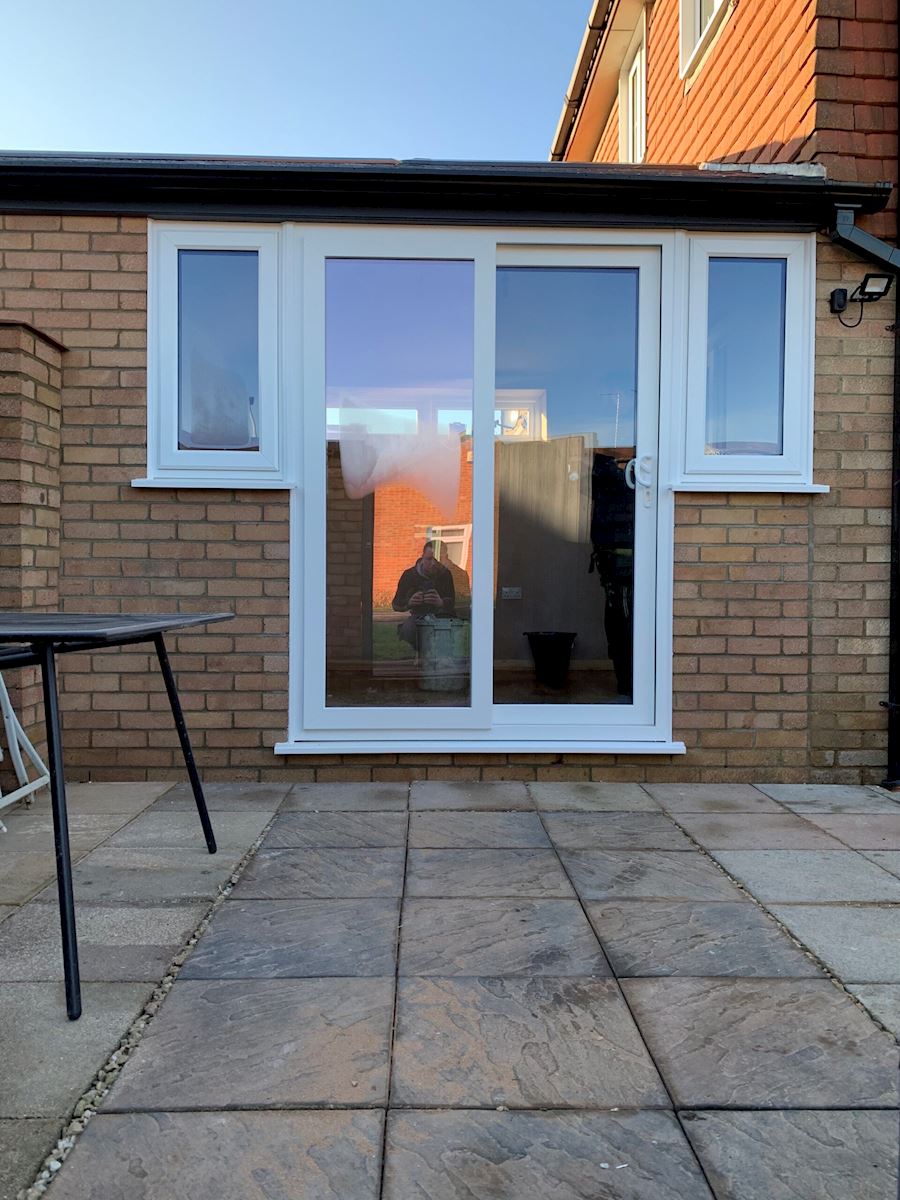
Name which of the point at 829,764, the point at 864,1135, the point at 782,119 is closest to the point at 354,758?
the point at 829,764

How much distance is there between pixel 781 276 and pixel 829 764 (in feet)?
7.49

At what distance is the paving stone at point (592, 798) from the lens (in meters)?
3.54

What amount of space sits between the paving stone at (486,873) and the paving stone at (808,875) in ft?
1.97

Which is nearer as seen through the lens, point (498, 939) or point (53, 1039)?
point (53, 1039)

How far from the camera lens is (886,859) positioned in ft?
9.59

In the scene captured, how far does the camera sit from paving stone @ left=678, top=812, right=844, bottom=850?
3061 millimetres

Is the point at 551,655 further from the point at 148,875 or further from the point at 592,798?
the point at 148,875

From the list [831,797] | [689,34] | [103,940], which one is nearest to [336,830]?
[103,940]

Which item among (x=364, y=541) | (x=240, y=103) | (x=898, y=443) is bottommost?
(x=364, y=541)

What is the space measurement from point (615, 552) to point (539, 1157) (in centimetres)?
295

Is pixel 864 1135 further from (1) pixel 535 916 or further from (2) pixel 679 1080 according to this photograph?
(1) pixel 535 916

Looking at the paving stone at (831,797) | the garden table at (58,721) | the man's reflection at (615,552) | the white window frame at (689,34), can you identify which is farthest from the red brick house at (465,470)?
the white window frame at (689,34)

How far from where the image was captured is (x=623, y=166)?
13.1 feet

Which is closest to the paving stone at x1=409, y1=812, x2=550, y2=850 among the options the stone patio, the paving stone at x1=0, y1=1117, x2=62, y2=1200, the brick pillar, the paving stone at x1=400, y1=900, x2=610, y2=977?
the stone patio
